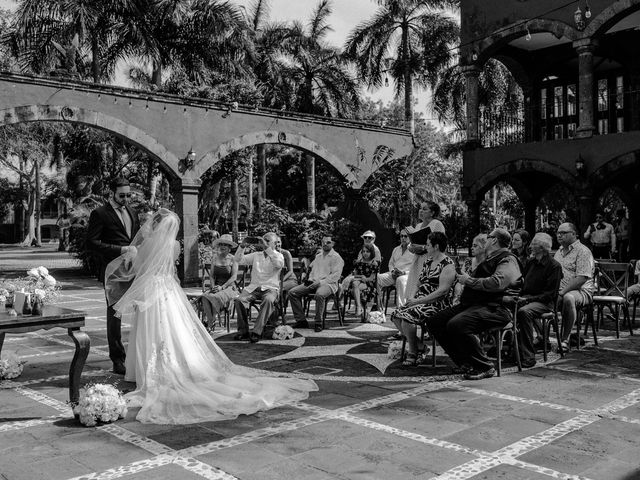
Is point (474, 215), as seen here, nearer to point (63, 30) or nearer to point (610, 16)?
point (610, 16)

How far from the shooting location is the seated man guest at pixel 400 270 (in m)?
10.1

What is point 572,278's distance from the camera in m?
7.95

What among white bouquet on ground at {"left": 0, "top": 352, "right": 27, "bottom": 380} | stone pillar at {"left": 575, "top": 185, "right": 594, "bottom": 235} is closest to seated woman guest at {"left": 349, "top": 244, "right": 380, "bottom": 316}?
white bouquet on ground at {"left": 0, "top": 352, "right": 27, "bottom": 380}

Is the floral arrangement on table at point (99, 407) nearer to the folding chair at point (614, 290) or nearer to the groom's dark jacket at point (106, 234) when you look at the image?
the groom's dark jacket at point (106, 234)

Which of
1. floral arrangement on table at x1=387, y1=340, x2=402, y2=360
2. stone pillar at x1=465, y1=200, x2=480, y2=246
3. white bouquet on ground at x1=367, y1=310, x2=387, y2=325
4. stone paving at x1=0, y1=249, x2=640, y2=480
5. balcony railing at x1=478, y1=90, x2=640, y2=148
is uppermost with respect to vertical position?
balcony railing at x1=478, y1=90, x2=640, y2=148

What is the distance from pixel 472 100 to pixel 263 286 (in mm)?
13615

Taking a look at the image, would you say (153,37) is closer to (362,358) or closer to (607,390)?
(362,358)

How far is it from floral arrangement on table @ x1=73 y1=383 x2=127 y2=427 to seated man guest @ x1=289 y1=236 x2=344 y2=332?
4664 mm

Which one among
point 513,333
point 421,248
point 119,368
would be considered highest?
point 421,248

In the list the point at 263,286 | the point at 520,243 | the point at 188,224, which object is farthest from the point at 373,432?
the point at 188,224

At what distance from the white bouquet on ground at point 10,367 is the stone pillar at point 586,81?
16134mm

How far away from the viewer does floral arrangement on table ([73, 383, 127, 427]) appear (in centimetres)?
488

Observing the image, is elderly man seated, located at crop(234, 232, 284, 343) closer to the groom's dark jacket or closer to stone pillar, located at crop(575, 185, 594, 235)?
the groom's dark jacket

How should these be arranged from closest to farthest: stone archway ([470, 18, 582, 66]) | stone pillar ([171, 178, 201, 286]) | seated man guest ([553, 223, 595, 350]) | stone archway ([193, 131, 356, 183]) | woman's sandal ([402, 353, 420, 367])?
woman's sandal ([402, 353, 420, 367])
seated man guest ([553, 223, 595, 350])
stone pillar ([171, 178, 201, 286])
stone archway ([193, 131, 356, 183])
stone archway ([470, 18, 582, 66])
